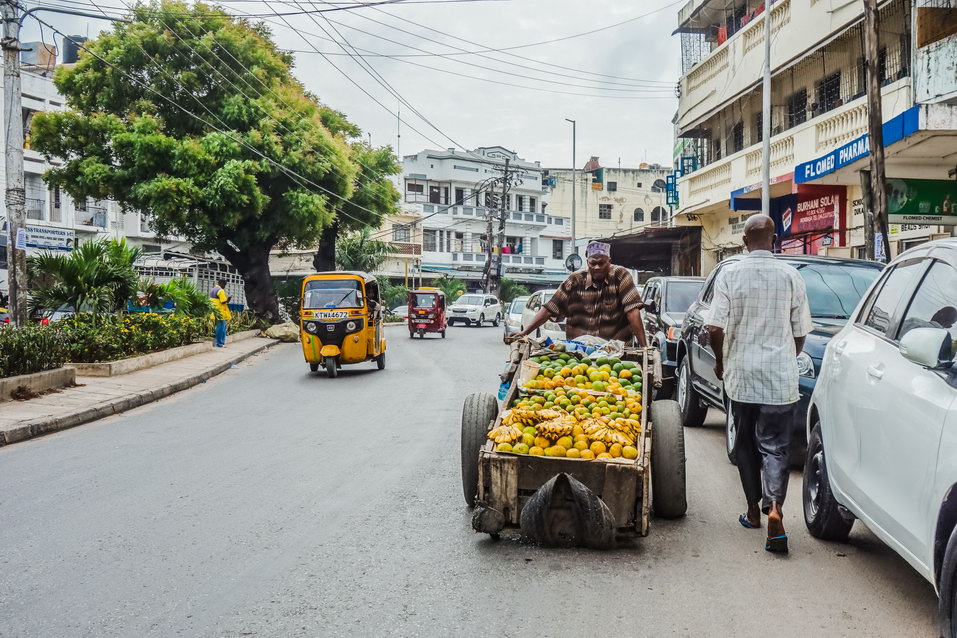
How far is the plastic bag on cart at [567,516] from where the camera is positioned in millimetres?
4949

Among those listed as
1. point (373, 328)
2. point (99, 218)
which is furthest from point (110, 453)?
point (99, 218)

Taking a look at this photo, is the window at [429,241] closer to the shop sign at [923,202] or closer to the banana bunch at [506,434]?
the shop sign at [923,202]

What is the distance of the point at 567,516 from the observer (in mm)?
5098

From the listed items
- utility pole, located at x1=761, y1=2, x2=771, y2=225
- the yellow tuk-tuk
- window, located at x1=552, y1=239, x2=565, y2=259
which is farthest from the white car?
window, located at x1=552, y1=239, x2=565, y2=259

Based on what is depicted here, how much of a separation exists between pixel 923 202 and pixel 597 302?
9958 millimetres

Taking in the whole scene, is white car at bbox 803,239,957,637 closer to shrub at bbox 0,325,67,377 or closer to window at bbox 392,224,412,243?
shrub at bbox 0,325,67,377

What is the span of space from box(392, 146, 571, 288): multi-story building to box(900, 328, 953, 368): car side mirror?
58009 mm

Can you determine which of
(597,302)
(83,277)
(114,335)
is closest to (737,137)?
(114,335)

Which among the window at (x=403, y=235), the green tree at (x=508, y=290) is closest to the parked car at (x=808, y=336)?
the green tree at (x=508, y=290)

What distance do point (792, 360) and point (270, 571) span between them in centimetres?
338

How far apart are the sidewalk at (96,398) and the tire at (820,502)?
8.50 metres

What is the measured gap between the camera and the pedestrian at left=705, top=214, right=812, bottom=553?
5.42 meters

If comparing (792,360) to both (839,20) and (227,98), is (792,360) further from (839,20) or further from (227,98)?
(227,98)

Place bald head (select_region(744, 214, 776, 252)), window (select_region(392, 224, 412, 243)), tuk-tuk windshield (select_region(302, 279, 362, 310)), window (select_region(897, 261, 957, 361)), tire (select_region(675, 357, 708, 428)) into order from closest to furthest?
window (select_region(897, 261, 957, 361)) → bald head (select_region(744, 214, 776, 252)) → tire (select_region(675, 357, 708, 428)) → tuk-tuk windshield (select_region(302, 279, 362, 310)) → window (select_region(392, 224, 412, 243))
